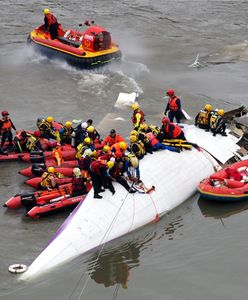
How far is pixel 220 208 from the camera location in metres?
14.1

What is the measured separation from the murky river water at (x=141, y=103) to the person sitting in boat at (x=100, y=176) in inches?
50.9

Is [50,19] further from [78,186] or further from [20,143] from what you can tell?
[78,186]

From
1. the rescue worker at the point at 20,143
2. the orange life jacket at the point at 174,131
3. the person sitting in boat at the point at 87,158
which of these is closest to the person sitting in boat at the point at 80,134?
the rescue worker at the point at 20,143

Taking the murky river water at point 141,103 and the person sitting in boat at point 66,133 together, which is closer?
the murky river water at point 141,103

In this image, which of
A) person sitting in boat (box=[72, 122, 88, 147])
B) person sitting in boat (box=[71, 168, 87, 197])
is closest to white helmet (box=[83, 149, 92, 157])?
person sitting in boat (box=[71, 168, 87, 197])

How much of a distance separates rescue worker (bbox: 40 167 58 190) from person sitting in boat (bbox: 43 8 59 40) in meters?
11.3

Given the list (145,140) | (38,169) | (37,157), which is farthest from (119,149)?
(37,157)

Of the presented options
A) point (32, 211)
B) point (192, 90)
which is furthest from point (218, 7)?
point (32, 211)

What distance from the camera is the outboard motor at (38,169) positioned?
14.6 m

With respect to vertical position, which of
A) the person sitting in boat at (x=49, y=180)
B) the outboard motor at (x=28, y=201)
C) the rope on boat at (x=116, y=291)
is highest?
the person sitting in boat at (x=49, y=180)

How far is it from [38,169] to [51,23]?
10702 mm

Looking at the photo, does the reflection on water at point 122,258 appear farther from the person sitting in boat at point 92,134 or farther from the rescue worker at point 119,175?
the person sitting in boat at point 92,134

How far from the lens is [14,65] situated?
948 inches

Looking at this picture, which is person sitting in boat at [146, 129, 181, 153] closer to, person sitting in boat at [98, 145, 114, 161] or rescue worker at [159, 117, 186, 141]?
rescue worker at [159, 117, 186, 141]
